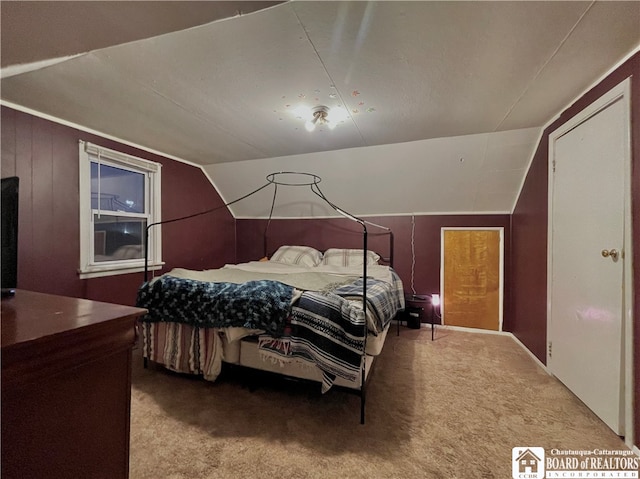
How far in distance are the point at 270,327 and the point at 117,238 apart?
86.2 inches

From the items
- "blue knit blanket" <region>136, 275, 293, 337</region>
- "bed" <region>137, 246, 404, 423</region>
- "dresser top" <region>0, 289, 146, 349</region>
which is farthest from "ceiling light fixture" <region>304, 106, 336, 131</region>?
"dresser top" <region>0, 289, 146, 349</region>

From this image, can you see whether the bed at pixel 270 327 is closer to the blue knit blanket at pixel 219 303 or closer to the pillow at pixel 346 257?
the blue knit blanket at pixel 219 303

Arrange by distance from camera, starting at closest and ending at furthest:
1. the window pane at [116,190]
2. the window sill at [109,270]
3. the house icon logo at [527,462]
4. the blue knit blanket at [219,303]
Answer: the house icon logo at [527,462], the blue knit blanket at [219,303], the window sill at [109,270], the window pane at [116,190]

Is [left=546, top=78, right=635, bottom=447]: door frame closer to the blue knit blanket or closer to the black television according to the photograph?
the blue knit blanket

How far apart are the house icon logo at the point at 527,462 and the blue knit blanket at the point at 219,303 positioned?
1401mm

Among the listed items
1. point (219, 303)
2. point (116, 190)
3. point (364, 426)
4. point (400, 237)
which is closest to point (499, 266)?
point (400, 237)

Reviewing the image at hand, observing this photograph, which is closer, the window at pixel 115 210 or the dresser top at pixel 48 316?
the dresser top at pixel 48 316

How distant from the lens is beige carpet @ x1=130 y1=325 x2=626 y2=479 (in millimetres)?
1346

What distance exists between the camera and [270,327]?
1.77 meters

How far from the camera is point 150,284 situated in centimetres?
211

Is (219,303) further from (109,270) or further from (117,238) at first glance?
(117,238)

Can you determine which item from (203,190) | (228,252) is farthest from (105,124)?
(228,252)

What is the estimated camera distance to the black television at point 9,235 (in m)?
0.82

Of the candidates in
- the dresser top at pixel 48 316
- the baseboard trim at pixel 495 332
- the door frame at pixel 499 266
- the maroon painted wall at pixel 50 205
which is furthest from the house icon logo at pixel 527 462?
the maroon painted wall at pixel 50 205
